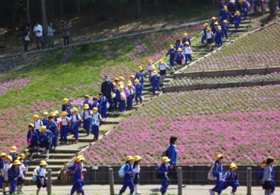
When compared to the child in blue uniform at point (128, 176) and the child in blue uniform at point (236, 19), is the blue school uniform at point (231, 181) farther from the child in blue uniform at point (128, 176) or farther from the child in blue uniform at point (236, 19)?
the child in blue uniform at point (236, 19)

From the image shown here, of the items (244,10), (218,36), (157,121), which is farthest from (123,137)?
(244,10)

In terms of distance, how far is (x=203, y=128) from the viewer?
33.7m

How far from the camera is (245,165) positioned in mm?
29141

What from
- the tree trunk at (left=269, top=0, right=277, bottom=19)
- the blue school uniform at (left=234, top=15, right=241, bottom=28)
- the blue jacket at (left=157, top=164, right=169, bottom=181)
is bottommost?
the blue jacket at (left=157, top=164, right=169, bottom=181)

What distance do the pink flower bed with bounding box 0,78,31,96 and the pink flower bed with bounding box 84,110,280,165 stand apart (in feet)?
38.0

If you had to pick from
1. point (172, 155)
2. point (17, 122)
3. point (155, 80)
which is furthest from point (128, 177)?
point (17, 122)

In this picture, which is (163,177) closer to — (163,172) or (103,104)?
(163,172)

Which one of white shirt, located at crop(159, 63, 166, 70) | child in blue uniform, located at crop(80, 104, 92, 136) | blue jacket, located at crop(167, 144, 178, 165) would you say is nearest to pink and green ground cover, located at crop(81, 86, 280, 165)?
child in blue uniform, located at crop(80, 104, 92, 136)

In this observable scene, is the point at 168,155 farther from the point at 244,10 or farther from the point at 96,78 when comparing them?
the point at 244,10

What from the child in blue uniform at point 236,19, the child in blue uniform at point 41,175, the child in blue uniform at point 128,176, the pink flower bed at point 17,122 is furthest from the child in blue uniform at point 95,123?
the child in blue uniform at point 236,19

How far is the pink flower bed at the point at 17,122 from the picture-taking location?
35969 mm

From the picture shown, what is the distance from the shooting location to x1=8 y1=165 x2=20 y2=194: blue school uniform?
2844 cm

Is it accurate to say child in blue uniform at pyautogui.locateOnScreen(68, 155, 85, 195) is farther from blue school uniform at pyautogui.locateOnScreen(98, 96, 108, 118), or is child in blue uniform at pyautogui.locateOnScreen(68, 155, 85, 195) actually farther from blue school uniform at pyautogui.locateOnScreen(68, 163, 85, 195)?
blue school uniform at pyautogui.locateOnScreen(98, 96, 108, 118)

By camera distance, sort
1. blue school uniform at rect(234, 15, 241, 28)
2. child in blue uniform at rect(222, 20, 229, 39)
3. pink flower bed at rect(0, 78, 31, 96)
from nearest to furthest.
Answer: pink flower bed at rect(0, 78, 31, 96)
child in blue uniform at rect(222, 20, 229, 39)
blue school uniform at rect(234, 15, 241, 28)
